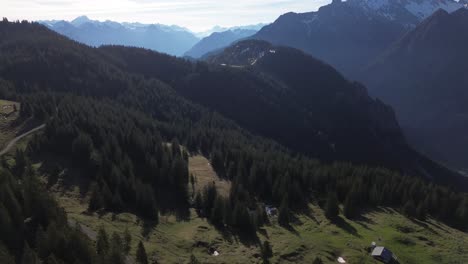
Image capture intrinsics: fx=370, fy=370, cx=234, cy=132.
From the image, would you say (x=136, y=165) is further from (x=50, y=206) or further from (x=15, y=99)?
(x=15, y=99)

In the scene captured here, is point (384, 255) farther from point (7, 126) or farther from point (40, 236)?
point (7, 126)

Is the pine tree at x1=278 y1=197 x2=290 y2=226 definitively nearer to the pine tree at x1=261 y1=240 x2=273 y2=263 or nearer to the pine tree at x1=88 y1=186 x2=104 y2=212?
the pine tree at x1=261 y1=240 x2=273 y2=263

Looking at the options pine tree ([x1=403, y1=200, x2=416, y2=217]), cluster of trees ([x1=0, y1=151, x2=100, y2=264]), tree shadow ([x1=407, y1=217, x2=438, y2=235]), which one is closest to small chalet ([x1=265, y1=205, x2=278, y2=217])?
tree shadow ([x1=407, y1=217, x2=438, y2=235])

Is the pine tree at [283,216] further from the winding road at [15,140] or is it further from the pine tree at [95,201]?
the winding road at [15,140]

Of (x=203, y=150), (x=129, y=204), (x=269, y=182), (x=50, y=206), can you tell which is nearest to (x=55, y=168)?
(x=129, y=204)

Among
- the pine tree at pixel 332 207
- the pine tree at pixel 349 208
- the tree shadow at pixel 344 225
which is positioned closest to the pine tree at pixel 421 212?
the pine tree at pixel 349 208
